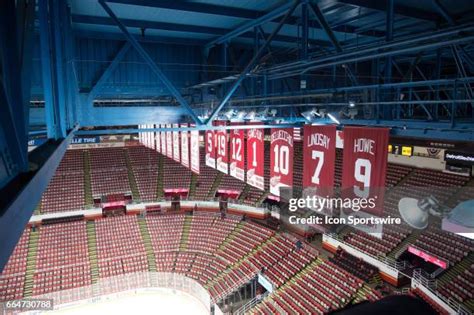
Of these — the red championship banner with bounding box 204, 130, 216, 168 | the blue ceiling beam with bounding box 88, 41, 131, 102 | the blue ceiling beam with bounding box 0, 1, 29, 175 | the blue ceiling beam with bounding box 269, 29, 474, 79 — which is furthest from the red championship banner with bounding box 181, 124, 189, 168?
the blue ceiling beam with bounding box 0, 1, 29, 175

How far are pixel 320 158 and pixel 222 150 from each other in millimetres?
4941

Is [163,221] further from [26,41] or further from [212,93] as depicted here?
[26,41]

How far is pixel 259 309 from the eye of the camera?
59.7ft

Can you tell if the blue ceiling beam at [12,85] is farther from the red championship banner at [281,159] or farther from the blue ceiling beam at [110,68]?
the red championship banner at [281,159]

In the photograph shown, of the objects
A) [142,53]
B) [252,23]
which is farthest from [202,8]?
[142,53]

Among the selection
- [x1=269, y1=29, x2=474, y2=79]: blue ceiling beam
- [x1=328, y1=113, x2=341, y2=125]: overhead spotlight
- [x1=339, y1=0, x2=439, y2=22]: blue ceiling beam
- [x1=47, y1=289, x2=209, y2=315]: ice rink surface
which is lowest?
[x1=47, y1=289, x2=209, y2=315]: ice rink surface

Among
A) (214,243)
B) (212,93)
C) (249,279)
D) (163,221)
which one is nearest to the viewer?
(212,93)

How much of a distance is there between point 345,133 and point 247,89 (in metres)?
5.86

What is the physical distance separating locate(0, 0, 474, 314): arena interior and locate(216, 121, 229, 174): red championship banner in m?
0.10

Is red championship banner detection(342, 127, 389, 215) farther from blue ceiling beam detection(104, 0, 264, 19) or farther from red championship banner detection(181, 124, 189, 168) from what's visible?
red championship banner detection(181, 124, 189, 168)

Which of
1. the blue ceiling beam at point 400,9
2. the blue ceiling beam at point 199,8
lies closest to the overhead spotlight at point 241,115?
the blue ceiling beam at point 199,8

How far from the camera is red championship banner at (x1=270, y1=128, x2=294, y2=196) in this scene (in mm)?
10129

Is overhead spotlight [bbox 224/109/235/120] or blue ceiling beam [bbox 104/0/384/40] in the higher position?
blue ceiling beam [bbox 104/0/384/40]

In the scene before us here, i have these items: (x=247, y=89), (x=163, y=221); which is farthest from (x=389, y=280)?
(x=163, y=221)
